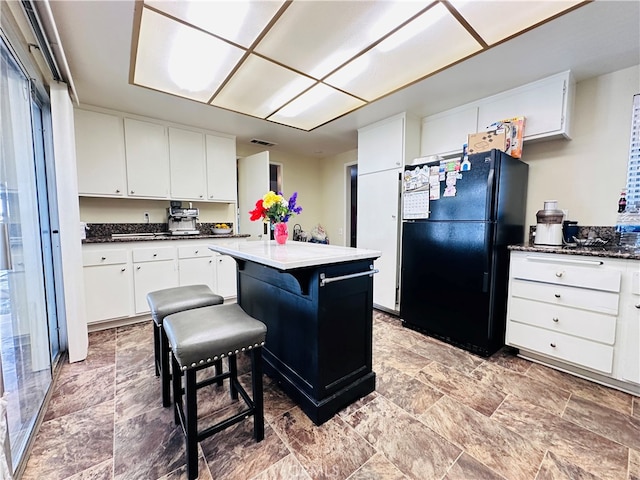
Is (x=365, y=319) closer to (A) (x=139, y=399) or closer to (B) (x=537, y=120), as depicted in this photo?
(A) (x=139, y=399)


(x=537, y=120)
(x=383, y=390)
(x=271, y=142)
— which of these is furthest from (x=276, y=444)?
(x=271, y=142)

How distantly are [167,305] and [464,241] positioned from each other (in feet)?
7.63

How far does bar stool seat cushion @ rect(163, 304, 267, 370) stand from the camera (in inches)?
45.1

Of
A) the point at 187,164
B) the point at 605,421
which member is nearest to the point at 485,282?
the point at 605,421

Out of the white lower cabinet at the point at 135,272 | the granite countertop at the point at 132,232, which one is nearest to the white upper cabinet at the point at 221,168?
the granite countertop at the point at 132,232

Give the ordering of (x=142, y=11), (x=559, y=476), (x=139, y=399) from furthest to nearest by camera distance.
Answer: (x=139, y=399) < (x=142, y=11) < (x=559, y=476)

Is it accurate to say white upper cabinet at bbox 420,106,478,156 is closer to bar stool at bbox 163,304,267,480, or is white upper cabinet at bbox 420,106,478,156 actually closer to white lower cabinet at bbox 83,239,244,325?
bar stool at bbox 163,304,267,480

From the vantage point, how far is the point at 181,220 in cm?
344

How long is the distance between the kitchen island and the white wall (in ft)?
6.76

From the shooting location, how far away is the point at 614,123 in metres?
2.16

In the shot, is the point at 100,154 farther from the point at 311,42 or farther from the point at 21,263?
the point at 311,42

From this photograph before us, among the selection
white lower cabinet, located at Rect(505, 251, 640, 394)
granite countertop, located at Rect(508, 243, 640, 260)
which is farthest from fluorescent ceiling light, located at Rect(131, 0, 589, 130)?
white lower cabinet, located at Rect(505, 251, 640, 394)

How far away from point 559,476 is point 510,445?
20cm

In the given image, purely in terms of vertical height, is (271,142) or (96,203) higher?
(271,142)
